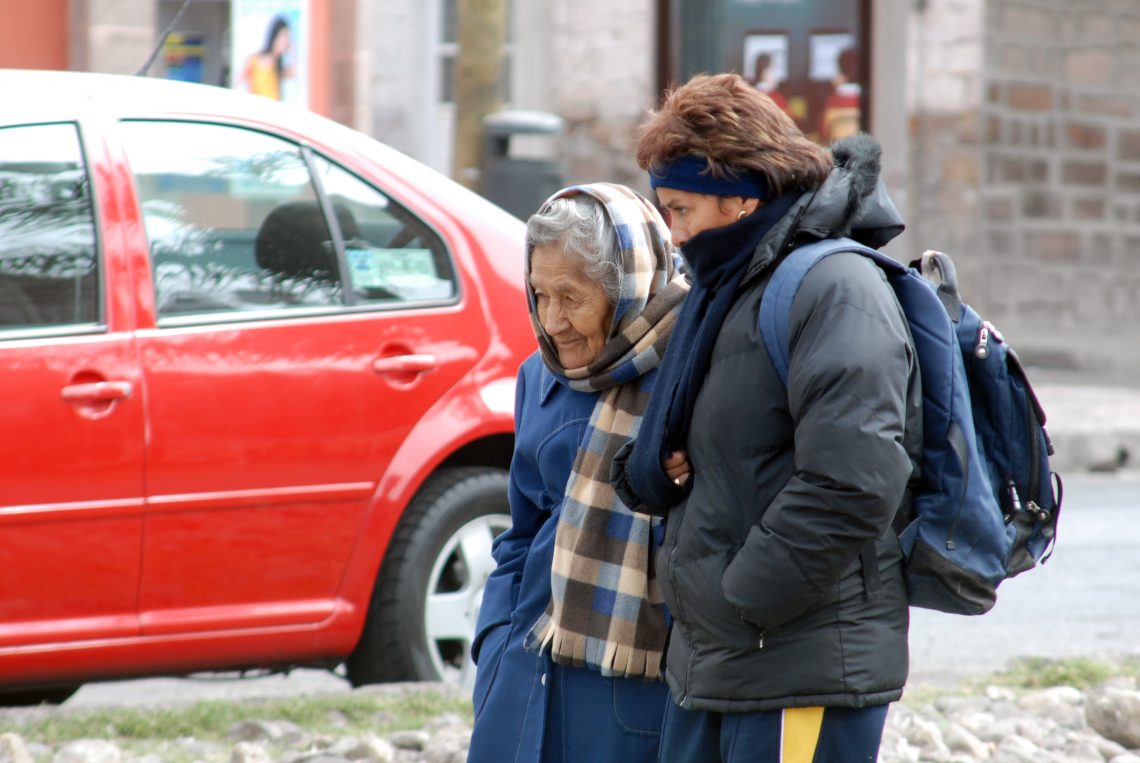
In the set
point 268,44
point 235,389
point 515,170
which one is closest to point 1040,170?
point 515,170

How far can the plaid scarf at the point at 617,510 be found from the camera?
293 centimetres

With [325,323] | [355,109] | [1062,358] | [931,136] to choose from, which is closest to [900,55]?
[931,136]

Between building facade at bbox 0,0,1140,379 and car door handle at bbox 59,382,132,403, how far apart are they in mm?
9315

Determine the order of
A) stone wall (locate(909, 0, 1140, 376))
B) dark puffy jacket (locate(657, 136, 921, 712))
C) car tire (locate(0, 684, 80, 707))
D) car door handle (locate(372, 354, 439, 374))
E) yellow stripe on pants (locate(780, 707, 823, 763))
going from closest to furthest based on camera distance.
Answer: dark puffy jacket (locate(657, 136, 921, 712)) → yellow stripe on pants (locate(780, 707, 823, 763)) → car door handle (locate(372, 354, 439, 374)) → car tire (locate(0, 684, 80, 707)) → stone wall (locate(909, 0, 1140, 376))

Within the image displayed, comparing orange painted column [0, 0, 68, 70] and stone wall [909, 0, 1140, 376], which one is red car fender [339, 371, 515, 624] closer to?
orange painted column [0, 0, 68, 70]

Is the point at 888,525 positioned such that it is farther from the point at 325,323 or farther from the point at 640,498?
the point at 325,323

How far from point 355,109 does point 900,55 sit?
15.3ft

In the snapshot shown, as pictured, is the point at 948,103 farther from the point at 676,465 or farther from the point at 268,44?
the point at 676,465

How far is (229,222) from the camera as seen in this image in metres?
4.67

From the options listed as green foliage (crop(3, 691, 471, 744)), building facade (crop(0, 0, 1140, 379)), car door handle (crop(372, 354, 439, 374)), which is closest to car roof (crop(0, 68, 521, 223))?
car door handle (crop(372, 354, 439, 374))

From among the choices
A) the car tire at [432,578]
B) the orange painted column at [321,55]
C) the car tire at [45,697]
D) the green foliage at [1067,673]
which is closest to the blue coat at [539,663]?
the car tire at [432,578]

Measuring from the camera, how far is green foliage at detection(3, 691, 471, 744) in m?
4.29

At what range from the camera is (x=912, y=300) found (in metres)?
2.58

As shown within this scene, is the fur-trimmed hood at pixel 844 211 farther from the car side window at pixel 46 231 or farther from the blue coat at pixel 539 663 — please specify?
the car side window at pixel 46 231
